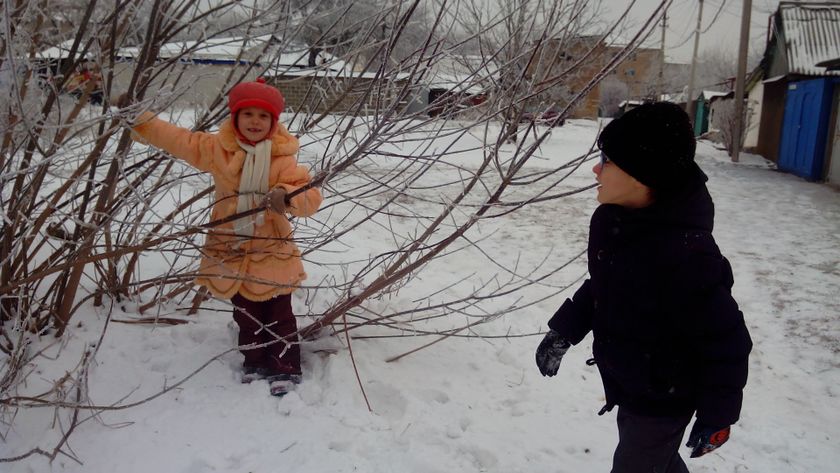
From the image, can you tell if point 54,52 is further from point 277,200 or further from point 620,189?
point 620,189

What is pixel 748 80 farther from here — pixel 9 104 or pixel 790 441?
pixel 9 104

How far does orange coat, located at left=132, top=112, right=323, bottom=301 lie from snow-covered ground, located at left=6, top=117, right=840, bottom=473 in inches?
18.3

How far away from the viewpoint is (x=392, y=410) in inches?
105

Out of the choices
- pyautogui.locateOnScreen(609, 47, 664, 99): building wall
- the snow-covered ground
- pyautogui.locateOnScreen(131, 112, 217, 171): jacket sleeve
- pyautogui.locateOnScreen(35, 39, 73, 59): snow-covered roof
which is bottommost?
the snow-covered ground

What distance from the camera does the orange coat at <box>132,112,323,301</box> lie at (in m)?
2.28

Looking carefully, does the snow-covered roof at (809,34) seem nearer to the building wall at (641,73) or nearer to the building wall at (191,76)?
the building wall at (641,73)

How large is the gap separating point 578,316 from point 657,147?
61 centimetres

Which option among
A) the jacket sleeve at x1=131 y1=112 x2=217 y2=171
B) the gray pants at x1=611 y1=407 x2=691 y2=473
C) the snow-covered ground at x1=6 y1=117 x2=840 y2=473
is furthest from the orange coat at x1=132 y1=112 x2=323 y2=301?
the gray pants at x1=611 y1=407 x2=691 y2=473

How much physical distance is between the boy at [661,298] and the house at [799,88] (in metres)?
12.1

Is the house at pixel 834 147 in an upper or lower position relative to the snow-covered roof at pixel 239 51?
lower

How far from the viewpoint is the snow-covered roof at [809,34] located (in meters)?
14.1

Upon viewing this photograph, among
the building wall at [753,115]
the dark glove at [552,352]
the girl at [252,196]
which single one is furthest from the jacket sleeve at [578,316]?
the building wall at [753,115]

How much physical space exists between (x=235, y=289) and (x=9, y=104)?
0.99 m

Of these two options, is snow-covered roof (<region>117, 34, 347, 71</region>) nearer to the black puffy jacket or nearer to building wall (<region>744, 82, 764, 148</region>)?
the black puffy jacket
